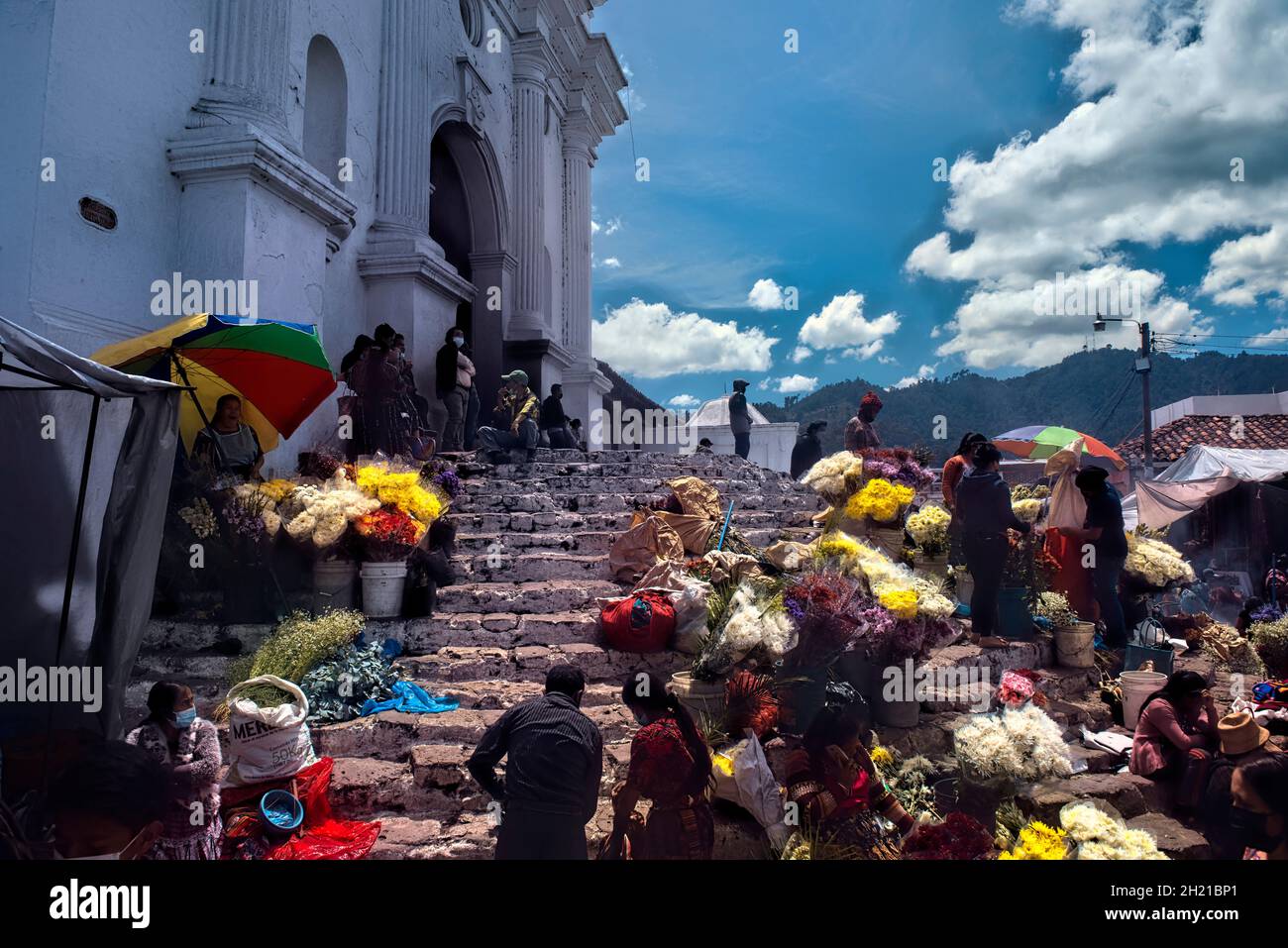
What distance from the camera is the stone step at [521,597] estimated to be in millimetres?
6508

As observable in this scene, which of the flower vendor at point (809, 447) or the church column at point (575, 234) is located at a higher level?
the church column at point (575, 234)

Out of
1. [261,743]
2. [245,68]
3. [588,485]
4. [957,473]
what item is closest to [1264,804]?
[957,473]

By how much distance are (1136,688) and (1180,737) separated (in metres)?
1.06

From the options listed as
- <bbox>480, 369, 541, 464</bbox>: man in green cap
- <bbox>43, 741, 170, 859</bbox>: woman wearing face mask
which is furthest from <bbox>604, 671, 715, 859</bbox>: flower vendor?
<bbox>480, 369, 541, 464</bbox>: man in green cap

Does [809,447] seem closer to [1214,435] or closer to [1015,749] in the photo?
[1015,749]

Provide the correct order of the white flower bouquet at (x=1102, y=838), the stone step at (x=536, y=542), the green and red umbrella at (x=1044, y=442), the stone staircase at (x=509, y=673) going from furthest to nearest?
1. the green and red umbrella at (x=1044, y=442)
2. the stone step at (x=536, y=542)
3. the stone staircase at (x=509, y=673)
4. the white flower bouquet at (x=1102, y=838)

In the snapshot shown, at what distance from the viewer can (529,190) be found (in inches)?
660

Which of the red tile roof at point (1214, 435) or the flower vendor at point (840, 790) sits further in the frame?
the red tile roof at point (1214, 435)

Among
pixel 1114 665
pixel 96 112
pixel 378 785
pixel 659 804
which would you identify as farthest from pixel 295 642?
pixel 1114 665

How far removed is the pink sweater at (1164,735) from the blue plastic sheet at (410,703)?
4887 millimetres

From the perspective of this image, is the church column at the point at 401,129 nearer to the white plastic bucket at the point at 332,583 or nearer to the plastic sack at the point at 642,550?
the white plastic bucket at the point at 332,583

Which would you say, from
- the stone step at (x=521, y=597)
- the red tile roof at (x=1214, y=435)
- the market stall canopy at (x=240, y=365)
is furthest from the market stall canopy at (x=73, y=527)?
the red tile roof at (x=1214, y=435)
